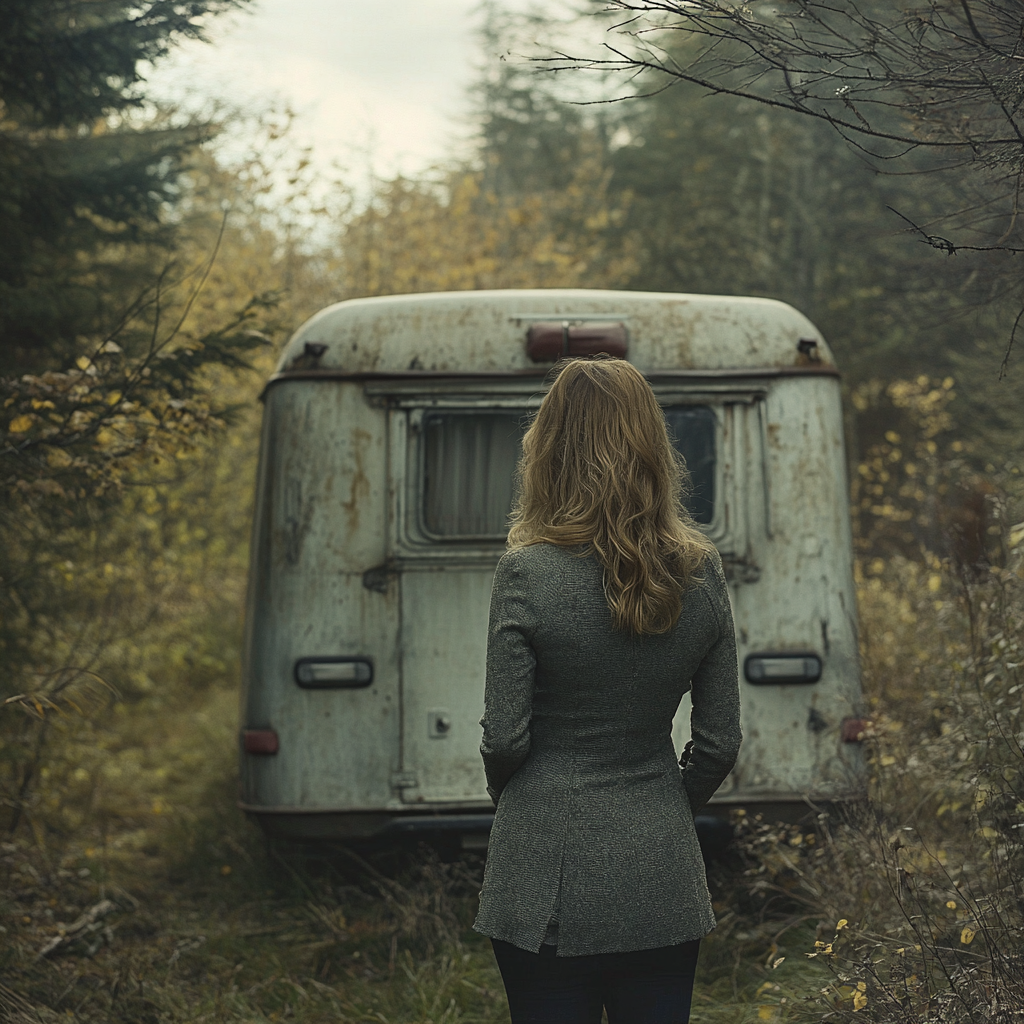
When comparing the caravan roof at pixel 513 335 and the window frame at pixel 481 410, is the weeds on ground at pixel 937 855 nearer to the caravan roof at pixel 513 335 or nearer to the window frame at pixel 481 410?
the window frame at pixel 481 410

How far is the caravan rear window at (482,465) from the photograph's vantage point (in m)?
4.68

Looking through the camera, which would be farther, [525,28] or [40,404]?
[525,28]

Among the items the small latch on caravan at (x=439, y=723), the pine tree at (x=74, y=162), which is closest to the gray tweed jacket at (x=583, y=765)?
the small latch on caravan at (x=439, y=723)

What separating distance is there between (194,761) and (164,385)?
4.58 meters

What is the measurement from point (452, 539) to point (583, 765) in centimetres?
251

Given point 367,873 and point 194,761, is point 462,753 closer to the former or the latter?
point 367,873

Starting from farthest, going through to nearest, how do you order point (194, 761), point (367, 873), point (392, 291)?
point (392, 291), point (194, 761), point (367, 873)

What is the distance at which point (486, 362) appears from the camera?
15.4 feet

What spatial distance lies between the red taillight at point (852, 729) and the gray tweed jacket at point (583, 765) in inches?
97.7

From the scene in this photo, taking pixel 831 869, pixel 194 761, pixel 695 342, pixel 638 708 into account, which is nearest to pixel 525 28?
pixel 194 761

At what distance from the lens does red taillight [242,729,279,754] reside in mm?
4570

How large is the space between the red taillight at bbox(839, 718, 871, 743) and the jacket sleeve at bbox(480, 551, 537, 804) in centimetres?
269

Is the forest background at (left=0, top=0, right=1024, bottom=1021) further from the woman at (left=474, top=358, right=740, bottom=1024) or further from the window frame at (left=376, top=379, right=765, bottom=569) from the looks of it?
the woman at (left=474, top=358, right=740, bottom=1024)

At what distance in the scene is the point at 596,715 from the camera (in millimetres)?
2158
